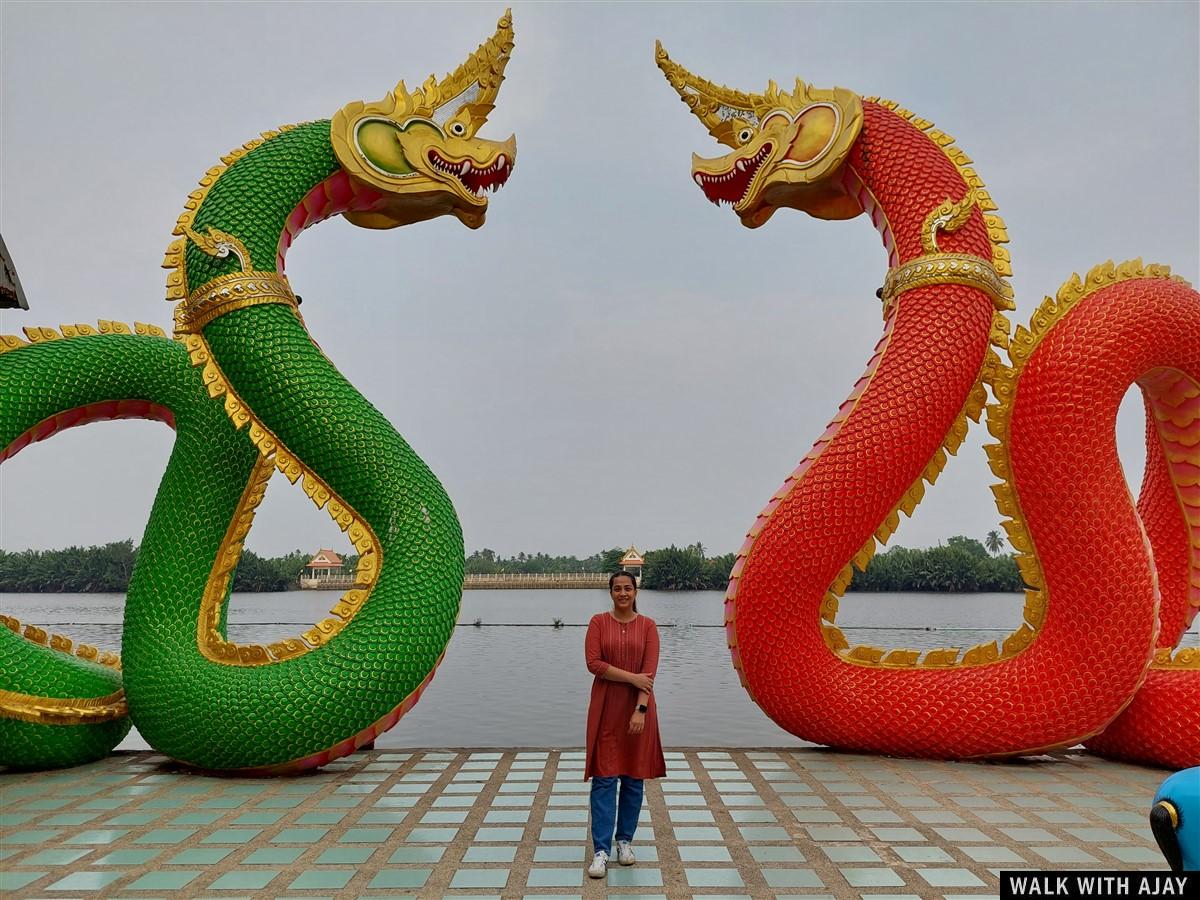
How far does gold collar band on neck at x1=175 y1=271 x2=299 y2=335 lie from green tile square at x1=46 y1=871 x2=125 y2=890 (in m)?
3.04

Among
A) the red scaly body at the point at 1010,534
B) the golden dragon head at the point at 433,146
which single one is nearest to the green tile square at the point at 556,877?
the red scaly body at the point at 1010,534

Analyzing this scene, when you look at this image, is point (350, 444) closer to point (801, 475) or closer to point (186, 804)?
point (186, 804)

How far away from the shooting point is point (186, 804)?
4160 mm

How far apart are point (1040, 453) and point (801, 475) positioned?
1373 millimetres

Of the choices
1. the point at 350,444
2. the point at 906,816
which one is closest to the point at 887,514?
the point at 906,816

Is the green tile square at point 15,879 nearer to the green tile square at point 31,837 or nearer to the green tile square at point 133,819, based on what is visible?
the green tile square at point 31,837

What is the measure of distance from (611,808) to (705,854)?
20.1 inches

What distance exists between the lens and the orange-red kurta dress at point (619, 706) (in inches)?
125

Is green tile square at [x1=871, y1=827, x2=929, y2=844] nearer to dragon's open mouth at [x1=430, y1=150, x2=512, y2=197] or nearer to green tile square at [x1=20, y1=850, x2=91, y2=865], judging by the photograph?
green tile square at [x1=20, y1=850, x2=91, y2=865]

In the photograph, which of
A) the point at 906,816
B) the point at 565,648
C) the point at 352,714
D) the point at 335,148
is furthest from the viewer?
the point at 565,648

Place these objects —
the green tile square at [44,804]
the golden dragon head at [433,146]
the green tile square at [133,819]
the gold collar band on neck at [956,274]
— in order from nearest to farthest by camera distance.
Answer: the green tile square at [133,819]
the green tile square at [44,804]
the gold collar band on neck at [956,274]
the golden dragon head at [433,146]

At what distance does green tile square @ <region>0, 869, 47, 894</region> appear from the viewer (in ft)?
10.1

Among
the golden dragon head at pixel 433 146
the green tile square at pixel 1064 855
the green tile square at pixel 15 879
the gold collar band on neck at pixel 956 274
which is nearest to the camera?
the green tile square at pixel 15 879

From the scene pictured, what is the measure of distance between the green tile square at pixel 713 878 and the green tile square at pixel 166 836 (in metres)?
2.16
